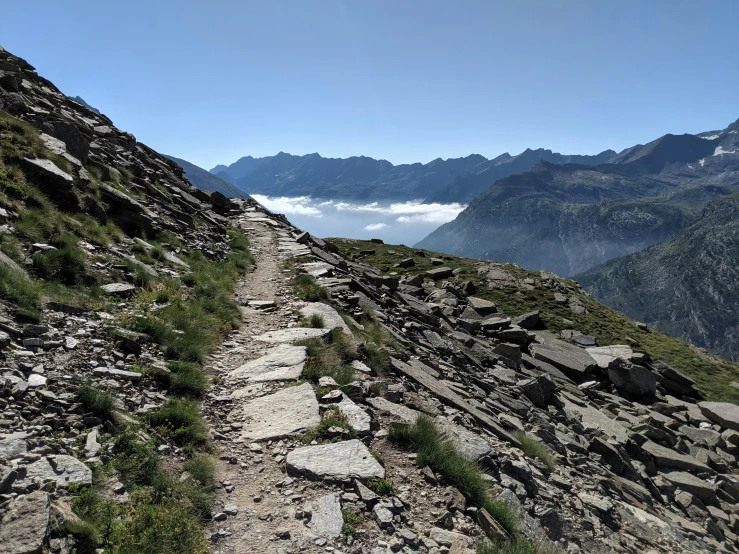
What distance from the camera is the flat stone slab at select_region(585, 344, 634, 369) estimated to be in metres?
32.5

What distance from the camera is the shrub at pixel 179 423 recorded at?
8.17m

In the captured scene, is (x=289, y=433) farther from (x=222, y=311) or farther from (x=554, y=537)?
(x=222, y=311)

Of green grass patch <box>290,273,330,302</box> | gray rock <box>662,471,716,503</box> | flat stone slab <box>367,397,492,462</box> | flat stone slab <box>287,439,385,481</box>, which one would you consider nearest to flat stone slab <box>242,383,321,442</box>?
flat stone slab <box>287,439,385,481</box>

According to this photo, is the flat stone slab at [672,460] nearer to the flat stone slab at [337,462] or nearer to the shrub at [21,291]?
the flat stone slab at [337,462]

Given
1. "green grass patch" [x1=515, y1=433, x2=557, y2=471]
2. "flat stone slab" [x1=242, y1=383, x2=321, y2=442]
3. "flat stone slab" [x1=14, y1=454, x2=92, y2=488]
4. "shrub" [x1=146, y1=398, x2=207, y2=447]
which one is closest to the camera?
"flat stone slab" [x1=14, y1=454, x2=92, y2=488]

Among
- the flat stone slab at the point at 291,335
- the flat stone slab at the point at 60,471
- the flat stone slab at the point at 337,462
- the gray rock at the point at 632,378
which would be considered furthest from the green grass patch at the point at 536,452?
the gray rock at the point at 632,378

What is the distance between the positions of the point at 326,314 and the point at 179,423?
8426 mm

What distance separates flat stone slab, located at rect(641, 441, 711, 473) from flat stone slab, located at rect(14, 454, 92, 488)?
22746 millimetres

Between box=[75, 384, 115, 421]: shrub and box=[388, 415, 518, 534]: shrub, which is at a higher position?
box=[75, 384, 115, 421]: shrub

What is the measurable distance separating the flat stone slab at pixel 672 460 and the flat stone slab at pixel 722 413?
10.4 m

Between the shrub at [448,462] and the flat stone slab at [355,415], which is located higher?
the flat stone slab at [355,415]

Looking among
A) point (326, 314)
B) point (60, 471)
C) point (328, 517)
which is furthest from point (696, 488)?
point (60, 471)

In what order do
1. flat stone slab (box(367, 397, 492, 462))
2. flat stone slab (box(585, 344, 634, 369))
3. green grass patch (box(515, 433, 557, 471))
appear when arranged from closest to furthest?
flat stone slab (box(367, 397, 492, 462)) < green grass patch (box(515, 433, 557, 471)) < flat stone slab (box(585, 344, 634, 369))

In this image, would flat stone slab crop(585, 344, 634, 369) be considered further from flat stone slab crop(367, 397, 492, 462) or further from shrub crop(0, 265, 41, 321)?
shrub crop(0, 265, 41, 321)
